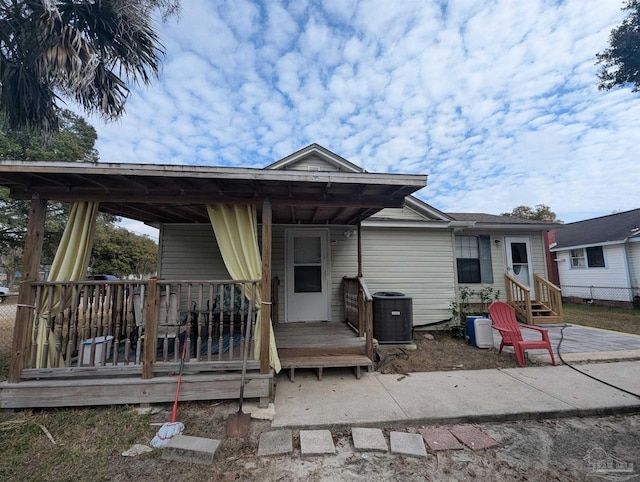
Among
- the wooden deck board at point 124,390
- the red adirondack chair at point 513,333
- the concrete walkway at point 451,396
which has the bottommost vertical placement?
the concrete walkway at point 451,396

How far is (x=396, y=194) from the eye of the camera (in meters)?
3.73

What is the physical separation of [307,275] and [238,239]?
2.84 m

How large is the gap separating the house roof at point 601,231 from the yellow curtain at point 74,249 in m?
15.8

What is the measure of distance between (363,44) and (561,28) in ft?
13.7

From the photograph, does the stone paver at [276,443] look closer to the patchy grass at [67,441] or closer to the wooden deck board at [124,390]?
the wooden deck board at [124,390]

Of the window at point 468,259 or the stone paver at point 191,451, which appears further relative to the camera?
the window at point 468,259

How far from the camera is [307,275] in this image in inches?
242

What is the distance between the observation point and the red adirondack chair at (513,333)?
4305 mm

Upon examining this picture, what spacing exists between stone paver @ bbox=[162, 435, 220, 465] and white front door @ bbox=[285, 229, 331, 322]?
363 centimetres

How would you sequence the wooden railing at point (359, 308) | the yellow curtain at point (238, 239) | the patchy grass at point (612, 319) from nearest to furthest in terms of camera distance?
the yellow curtain at point (238, 239) → the wooden railing at point (359, 308) → the patchy grass at point (612, 319)

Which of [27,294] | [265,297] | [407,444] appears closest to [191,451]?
[265,297]

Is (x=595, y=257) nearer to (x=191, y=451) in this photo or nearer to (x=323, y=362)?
(x=323, y=362)

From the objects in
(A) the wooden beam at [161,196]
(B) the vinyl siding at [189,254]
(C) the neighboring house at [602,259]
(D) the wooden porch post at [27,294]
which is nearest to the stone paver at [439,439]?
(A) the wooden beam at [161,196]

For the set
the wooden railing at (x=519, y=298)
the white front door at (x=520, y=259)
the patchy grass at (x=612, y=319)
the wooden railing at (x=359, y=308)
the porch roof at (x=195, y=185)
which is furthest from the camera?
the white front door at (x=520, y=259)
